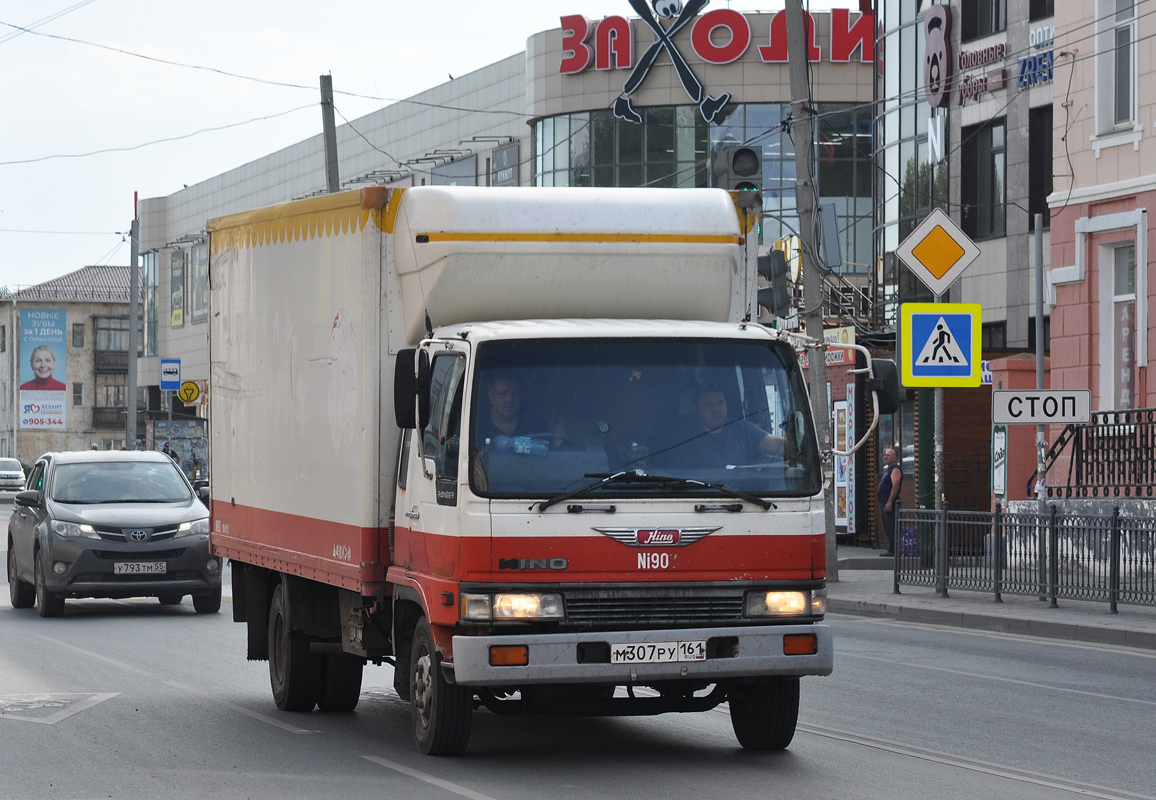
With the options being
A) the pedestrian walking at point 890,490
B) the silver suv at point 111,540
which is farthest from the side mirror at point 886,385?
the pedestrian walking at point 890,490

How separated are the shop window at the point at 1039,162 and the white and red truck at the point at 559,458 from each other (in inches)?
915

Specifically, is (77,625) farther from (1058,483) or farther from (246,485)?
(1058,483)

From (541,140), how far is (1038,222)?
96.3ft

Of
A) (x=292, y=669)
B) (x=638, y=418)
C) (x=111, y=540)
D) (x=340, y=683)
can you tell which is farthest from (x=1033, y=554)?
(x=638, y=418)

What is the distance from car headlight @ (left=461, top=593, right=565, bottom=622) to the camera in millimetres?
8188

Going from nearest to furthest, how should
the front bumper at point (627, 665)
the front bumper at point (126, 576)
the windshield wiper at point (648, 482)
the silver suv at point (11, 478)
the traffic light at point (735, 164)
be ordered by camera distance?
1. the front bumper at point (627, 665)
2. the windshield wiper at point (648, 482)
3. the front bumper at point (126, 576)
4. the traffic light at point (735, 164)
5. the silver suv at point (11, 478)

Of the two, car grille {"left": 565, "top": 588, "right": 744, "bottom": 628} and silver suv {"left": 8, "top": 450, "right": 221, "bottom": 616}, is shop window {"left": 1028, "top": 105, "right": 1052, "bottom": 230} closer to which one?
silver suv {"left": 8, "top": 450, "right": 221, "bottom": 616}

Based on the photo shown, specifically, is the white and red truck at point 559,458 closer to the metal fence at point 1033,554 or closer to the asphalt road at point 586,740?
the asphalt road at point 586,740

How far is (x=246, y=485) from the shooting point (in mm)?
11469

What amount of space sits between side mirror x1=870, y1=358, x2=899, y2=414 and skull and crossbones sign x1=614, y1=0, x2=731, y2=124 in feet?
145

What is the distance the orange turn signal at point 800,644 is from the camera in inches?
330

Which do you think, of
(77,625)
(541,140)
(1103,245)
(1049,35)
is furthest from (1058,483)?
(541,140)

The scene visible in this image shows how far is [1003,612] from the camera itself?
18078 mm

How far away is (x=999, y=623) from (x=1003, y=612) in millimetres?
621
